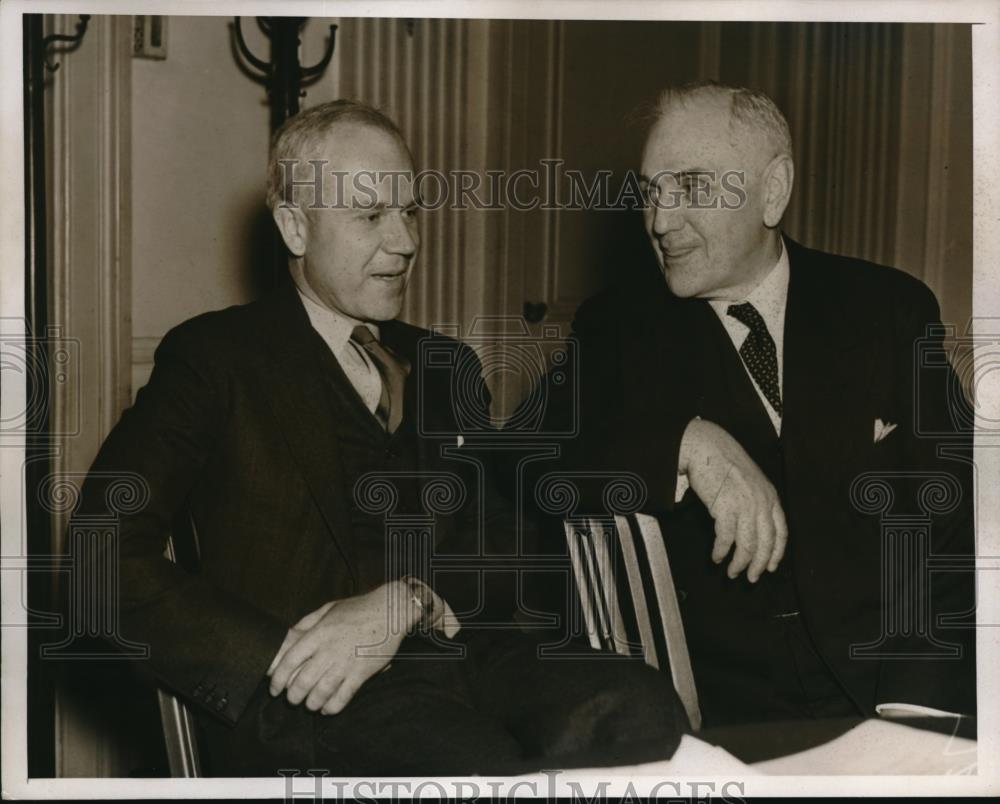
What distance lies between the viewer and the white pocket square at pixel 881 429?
2.28 meters

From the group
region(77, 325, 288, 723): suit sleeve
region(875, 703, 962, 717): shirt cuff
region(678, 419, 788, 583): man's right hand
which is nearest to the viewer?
region(77, 325, 288, 723): suit sleeve

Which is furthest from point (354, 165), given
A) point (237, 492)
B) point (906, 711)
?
point (906, 711)

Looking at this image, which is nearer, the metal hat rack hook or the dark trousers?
the dark trousers

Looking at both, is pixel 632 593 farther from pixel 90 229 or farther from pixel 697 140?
pixel 90 229

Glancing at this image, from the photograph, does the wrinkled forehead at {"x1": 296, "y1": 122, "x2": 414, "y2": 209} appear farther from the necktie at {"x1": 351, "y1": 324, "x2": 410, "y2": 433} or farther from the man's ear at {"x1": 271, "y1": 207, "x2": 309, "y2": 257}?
the necktie at {"x1": 351, "y1": 324, "x2": 410, "y2": 433}

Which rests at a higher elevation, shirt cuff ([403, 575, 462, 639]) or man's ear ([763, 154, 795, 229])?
man's ear ([763, 154, 795, 229])

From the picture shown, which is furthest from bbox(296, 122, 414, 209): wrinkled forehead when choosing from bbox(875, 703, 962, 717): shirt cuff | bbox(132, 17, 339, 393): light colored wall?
bbox(875, 703, 962, 717): shirt cuff

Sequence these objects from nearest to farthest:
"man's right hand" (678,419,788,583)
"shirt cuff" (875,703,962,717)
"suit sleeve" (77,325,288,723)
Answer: "suit sleeve" (77,325,288,723)
"man's right hand" (678,419,788,583)
"shirt cuff" (875,703,962,717)

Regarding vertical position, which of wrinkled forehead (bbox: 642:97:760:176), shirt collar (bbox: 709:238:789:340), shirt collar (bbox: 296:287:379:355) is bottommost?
shirt collar (bbox: 296:287:379:355)

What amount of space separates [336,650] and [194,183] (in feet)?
3.04

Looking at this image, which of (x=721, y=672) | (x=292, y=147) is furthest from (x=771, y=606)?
(x=292, y=147)

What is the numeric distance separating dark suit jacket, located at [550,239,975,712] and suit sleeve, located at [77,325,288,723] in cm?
67

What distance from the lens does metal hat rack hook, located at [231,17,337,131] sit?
2283 millimetres

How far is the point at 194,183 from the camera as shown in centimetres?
226
